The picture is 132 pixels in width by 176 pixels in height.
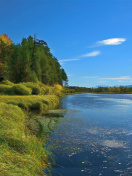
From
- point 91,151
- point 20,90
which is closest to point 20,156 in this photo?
point 91,151

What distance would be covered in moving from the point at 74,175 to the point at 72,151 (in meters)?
1.76

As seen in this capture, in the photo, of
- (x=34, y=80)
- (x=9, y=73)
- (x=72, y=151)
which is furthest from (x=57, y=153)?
(x=9, y=73)

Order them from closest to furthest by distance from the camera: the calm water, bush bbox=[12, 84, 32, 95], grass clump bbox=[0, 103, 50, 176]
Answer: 1. grass clump bbox=[0, 103, 50, 176]
2. the calm water
3. bush bbox=[12, 84, 32, 95]

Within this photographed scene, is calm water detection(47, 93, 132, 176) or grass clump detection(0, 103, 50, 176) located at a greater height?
grass clump detection(0, 103, 50, 176)

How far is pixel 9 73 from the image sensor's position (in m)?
34.9

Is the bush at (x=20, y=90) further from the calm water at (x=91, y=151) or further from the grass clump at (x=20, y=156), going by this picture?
the grass clump at (x=20, y=156)

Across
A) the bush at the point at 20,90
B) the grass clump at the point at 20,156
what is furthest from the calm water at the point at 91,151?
the bush at the point at 20,90

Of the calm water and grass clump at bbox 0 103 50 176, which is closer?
grass clump at bbox 0 103 50 176

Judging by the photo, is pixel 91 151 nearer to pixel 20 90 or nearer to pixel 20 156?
pixel 20 156

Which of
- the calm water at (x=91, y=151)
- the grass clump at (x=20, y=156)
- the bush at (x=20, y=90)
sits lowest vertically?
the calm water at (x=91, y=151)

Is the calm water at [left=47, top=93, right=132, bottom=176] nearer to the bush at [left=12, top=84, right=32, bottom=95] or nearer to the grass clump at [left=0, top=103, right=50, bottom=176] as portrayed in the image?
the grass clump at [left=0, top=103, right=50, bottom=176]

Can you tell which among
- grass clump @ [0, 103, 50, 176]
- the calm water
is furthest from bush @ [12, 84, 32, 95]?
grass clump @ [0, 103, 50, 176]

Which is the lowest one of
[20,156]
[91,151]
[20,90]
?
[91,151]

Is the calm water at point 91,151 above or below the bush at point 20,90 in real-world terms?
below
